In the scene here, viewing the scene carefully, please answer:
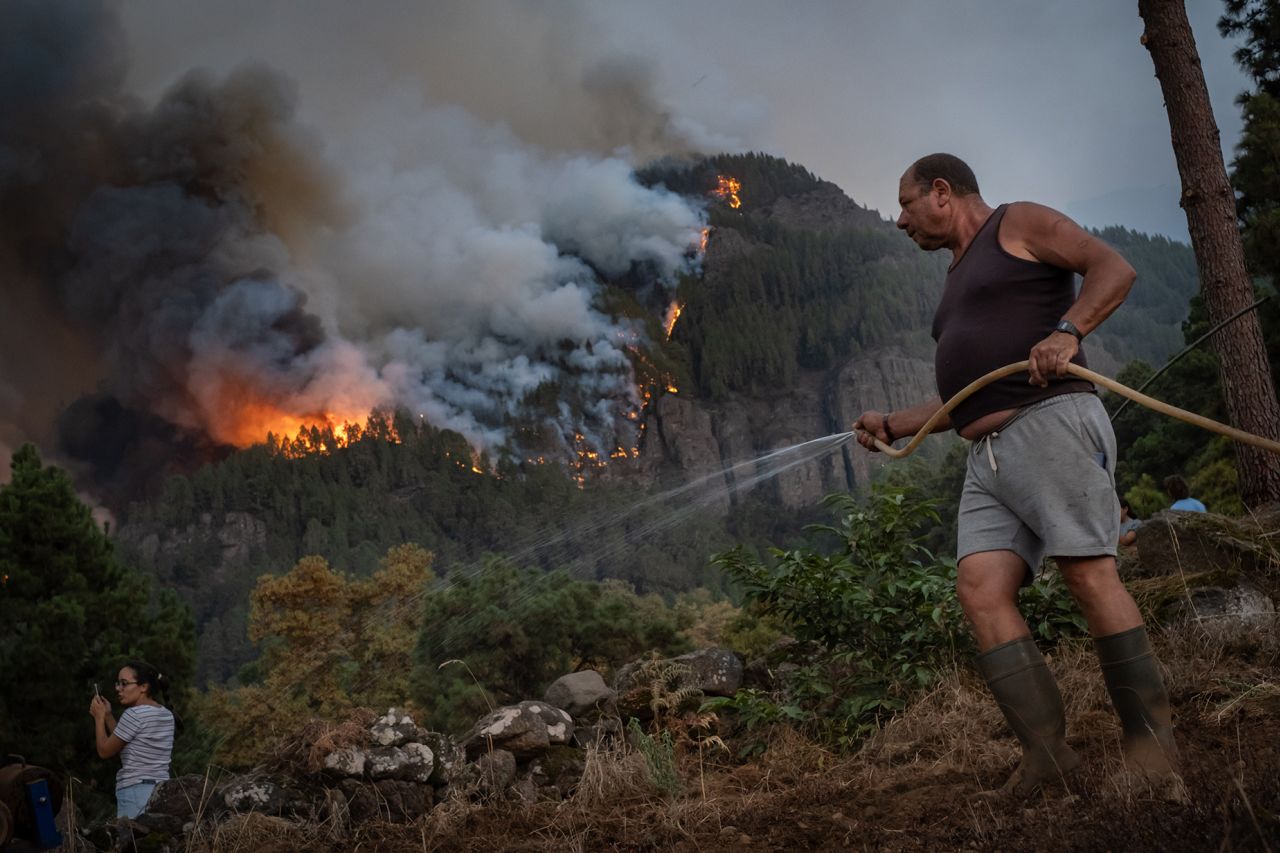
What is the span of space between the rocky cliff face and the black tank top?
4730 inches

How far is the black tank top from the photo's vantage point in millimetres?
2586

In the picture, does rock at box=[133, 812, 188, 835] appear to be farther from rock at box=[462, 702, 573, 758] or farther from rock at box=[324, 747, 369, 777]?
rock at box=[462, 702, 573, 758]

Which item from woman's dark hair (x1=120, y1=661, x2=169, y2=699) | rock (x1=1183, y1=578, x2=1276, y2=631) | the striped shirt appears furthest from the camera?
woman's dark hair (x1=120, y1=661, x2=169, y2=699)

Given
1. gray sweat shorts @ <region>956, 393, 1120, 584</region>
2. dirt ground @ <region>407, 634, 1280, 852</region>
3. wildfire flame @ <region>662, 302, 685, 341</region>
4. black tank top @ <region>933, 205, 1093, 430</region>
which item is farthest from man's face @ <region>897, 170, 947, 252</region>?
wildfire flame @ <region>662, 302, 685, 341</region>

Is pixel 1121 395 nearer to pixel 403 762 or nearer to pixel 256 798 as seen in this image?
pixel 403 762

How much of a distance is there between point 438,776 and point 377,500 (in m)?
98.2

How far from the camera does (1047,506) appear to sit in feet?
8.10

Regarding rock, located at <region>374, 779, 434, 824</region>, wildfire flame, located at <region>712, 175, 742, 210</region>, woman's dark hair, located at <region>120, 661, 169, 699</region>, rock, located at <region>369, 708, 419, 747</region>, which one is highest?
wildfire flame, located at <region>712, 175, 742, 210</region>

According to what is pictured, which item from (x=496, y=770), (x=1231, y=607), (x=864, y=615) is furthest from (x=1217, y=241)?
(x=496, y=770)

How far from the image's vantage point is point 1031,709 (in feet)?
8.32

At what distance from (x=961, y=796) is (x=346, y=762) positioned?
2.67 meters

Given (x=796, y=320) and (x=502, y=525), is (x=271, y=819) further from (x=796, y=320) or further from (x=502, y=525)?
(x=796, y=320)

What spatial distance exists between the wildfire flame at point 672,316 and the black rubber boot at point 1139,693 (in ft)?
468

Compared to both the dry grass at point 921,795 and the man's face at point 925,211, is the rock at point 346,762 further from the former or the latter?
the man's face at point 925,211
